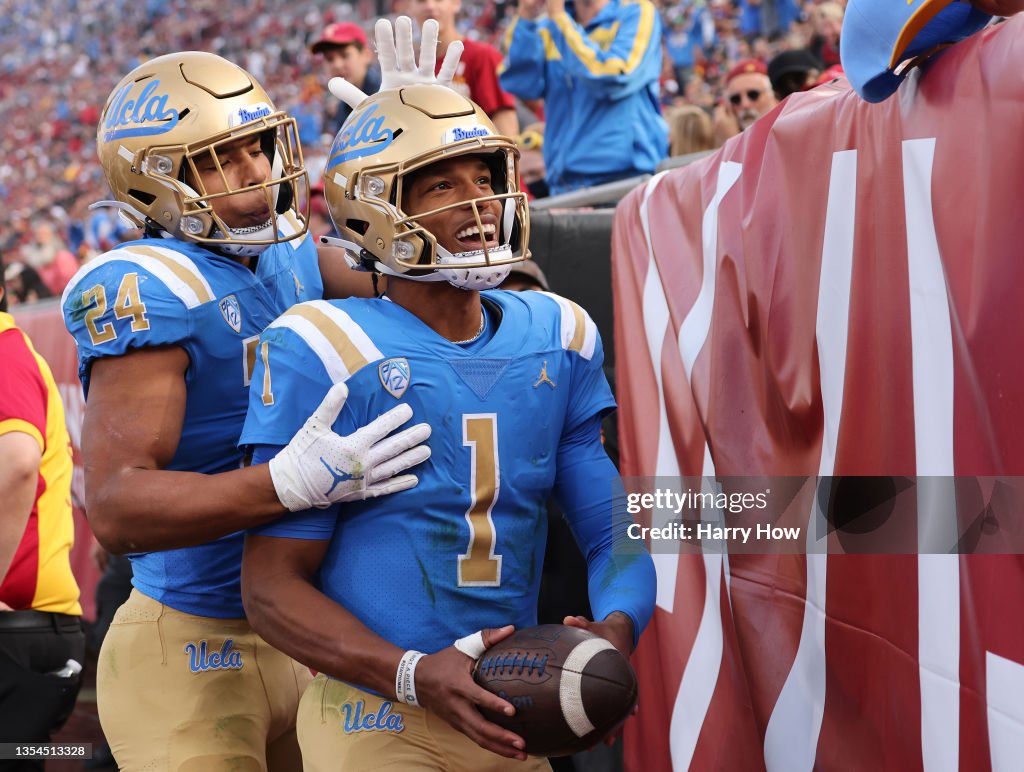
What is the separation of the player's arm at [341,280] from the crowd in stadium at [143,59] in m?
3.08

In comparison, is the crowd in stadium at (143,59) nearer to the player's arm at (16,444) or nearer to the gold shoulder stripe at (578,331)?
the gold shoulder stripe at (578,331)

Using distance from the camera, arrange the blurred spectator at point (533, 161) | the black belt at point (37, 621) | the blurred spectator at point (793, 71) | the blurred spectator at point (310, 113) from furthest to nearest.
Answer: the blurred spectator at point (310, 113) < the blurred spectator at point (533, 161) < the blurred spectator at point (793, 71) < the black belt at point (37, 621)

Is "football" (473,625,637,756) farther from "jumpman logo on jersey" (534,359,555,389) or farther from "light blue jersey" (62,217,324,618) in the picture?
"light blue jersey" (62,217,324,618)

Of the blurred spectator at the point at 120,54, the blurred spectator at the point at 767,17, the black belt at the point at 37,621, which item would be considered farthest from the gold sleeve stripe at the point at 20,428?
the blurred spectator at the point at 767,17

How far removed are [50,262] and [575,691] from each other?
44.3 feet

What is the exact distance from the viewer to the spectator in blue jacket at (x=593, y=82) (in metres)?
5.94

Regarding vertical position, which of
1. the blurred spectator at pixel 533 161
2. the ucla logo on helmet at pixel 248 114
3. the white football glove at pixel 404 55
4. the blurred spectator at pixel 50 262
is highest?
the white football glove at pixel 404 55

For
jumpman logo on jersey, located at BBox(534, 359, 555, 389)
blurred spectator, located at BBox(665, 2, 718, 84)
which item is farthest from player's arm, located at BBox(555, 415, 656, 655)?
blurred spectator, located at BBox(665, 2, 718, 84)

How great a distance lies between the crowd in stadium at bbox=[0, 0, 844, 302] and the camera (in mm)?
11219

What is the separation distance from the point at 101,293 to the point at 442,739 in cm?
106

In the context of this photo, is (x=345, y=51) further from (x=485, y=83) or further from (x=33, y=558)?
(x=33, y=558)

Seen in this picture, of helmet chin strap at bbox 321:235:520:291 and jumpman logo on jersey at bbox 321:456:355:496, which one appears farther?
helmet chin strap at bbox 321:235:520:291

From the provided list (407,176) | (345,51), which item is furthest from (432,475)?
(345,51)

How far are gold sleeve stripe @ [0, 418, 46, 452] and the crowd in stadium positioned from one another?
3.60m
